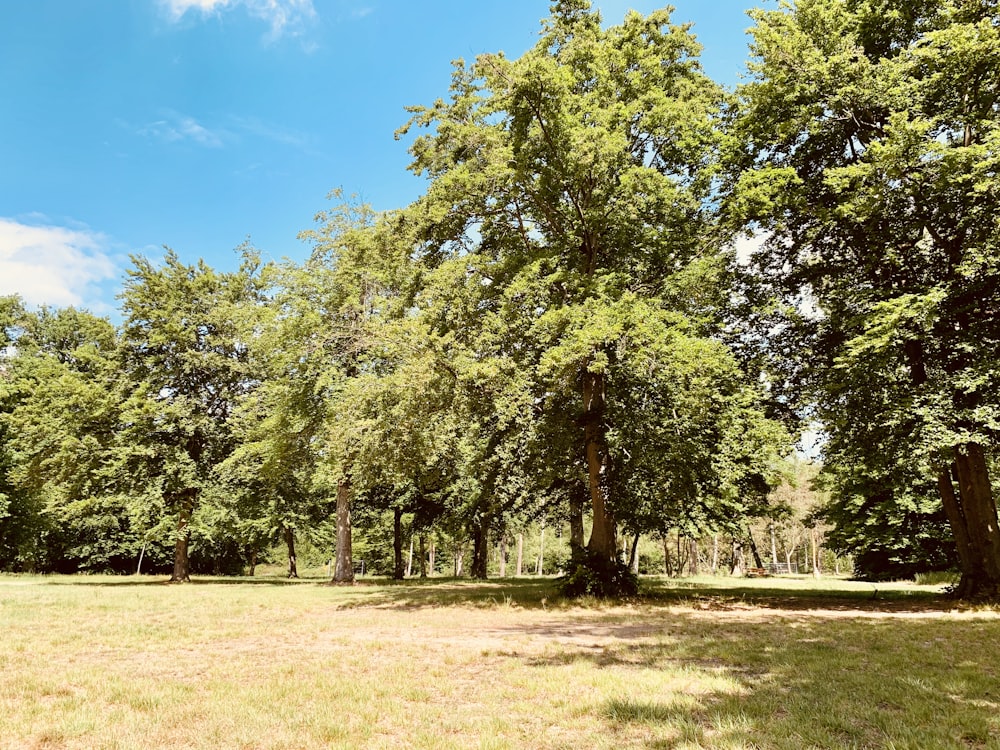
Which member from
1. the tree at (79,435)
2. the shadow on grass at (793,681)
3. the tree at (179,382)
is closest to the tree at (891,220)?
the shadow on grass at (793,681)

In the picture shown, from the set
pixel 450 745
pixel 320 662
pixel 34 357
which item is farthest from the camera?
pixel 34 357

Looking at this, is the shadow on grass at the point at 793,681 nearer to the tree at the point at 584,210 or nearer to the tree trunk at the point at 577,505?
the tree at the point at 584,210

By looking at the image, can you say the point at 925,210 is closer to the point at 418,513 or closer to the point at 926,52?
the point at 926,52

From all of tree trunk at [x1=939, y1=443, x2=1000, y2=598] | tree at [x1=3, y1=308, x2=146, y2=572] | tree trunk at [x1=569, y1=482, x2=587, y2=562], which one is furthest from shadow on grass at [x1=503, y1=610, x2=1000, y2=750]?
tree at [x1=3, y1=308, x2=146, y2=572]

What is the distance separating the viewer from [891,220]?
15.2 meters

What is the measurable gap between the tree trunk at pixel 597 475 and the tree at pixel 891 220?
5800mm

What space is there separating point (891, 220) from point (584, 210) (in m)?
7.82

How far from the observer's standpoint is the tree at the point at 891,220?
44.8 ft

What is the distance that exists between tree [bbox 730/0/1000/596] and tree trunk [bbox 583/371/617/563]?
19.0ft

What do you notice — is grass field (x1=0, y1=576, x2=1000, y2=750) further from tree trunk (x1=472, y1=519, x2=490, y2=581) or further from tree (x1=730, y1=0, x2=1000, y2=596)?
tree trunk (x1=472, y1=519, x2=490, y2=581)

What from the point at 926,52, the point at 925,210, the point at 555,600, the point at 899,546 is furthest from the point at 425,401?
the point at 899,546

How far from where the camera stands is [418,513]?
116 feet

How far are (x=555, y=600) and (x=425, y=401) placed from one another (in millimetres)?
6742

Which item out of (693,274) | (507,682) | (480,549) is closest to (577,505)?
(693,274)
